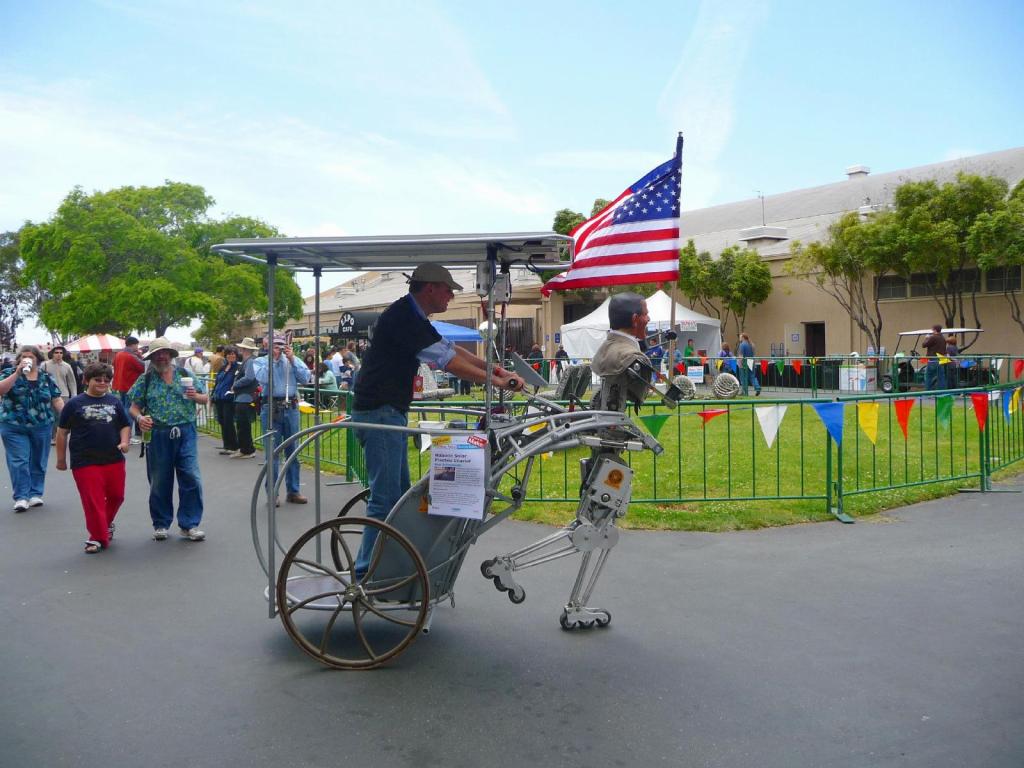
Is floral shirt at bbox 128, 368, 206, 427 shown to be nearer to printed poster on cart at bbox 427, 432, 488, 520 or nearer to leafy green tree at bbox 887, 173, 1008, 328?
printed poster on cart at bbox 427, 432, 488, 520

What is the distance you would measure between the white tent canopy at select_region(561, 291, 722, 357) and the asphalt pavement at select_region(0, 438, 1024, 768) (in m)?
21.6

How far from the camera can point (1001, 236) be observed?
1030 inches

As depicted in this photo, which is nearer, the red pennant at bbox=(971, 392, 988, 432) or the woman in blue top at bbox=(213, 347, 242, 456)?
the red pennant at bbox=(971, 392, 988, 432)

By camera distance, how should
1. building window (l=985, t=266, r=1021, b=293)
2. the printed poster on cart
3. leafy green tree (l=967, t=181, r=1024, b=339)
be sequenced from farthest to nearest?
building window (l=985, t=266, r=1021, b=293) < leafy green tree (l=967, t=181, r=1024, b=339) < the printed poster on cart

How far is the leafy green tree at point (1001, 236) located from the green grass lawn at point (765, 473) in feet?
54.6

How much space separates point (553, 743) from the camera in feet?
12.4

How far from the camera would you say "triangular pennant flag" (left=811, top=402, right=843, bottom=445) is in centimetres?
780

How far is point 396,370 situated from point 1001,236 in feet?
87.2

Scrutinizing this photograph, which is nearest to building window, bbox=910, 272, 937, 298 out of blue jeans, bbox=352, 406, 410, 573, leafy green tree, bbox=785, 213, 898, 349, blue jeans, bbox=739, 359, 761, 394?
leafy green tree, bbox=785, 213, 898, 349

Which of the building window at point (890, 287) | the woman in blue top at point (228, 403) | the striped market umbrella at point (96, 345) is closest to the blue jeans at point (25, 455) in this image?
the woman in blue top at point (228, 403)

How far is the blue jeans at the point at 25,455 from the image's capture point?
913 centimetres

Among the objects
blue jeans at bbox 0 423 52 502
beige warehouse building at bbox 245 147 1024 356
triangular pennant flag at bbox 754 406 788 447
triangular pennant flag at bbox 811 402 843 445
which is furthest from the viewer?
beige warehouse building at bbox 245 147 1024 356

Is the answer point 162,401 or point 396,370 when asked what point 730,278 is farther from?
point 396,370

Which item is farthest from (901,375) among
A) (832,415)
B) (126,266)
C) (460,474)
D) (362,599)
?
(126,266)
